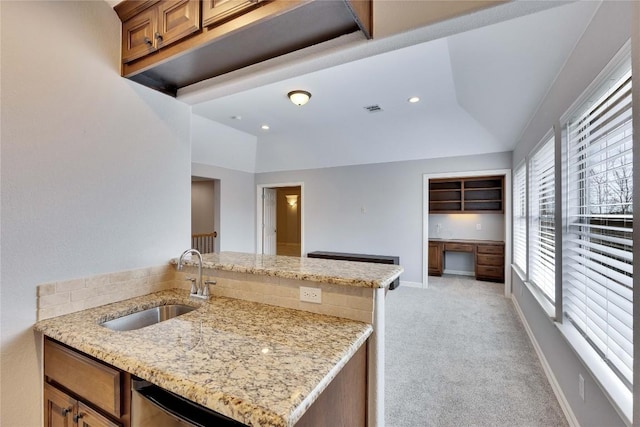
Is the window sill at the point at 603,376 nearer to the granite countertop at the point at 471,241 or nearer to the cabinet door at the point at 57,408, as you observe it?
the cabinet door at the point at 57,408

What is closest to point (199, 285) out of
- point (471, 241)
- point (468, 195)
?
point (471, 241)

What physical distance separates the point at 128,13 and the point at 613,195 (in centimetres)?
274

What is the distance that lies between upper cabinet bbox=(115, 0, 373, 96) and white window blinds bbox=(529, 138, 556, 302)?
2.28m

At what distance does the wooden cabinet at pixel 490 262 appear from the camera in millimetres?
5637

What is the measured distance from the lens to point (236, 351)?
1.02m

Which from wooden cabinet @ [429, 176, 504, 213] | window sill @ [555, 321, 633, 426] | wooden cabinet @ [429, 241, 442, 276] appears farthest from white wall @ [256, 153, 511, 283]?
window sill @ [555, 321, 633, 426]

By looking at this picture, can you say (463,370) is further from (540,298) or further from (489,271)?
(489,271)

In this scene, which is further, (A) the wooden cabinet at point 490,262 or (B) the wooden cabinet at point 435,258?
(B) the wooden cabinet at point 435,258

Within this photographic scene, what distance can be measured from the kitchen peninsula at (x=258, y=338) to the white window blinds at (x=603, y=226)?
103 cm

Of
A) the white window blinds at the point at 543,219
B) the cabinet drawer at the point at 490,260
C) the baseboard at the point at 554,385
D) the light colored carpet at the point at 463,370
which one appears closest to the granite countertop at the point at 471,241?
the cabinet drawer at the point at 490,260

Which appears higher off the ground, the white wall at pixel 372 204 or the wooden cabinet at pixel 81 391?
the white wall at pixel 372 204

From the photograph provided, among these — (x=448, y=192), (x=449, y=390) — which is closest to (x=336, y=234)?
(x=448, y=192)

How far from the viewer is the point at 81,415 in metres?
1.20

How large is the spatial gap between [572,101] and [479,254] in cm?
444
